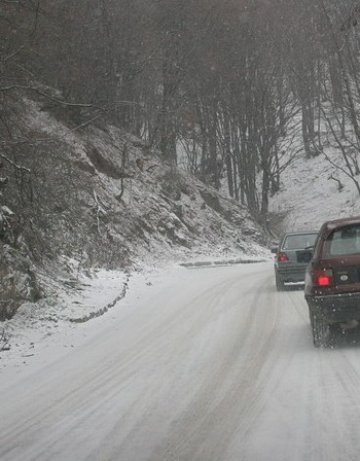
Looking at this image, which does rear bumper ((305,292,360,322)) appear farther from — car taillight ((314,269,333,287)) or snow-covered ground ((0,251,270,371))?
snow-covered ground ((0,251,270,371))

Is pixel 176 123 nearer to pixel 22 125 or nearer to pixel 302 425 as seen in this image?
pixel 22 125

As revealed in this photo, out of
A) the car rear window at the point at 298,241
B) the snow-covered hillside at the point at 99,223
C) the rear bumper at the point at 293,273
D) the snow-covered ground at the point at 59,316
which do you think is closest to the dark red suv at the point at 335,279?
the snow-covered ground at the point at 59,316

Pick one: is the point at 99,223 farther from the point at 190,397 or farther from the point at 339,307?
the point at 190,397

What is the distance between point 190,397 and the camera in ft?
23.2

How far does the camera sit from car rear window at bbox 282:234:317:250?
18.1 meters

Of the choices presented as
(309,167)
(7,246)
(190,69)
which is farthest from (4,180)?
(309,167)

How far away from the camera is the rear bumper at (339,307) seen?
350 inches

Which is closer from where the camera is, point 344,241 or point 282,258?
point 344,241

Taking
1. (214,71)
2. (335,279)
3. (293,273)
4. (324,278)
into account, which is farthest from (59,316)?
(214,71)

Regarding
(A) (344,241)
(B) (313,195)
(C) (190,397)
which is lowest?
(C) (190,397)

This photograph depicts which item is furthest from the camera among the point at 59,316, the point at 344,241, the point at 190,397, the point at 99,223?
the point at 99,223

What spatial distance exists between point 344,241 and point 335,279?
0.61 metres

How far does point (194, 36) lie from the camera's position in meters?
41.0

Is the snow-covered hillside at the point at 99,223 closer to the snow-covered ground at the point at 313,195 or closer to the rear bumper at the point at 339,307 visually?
the rear bumper at the point at 339,307
